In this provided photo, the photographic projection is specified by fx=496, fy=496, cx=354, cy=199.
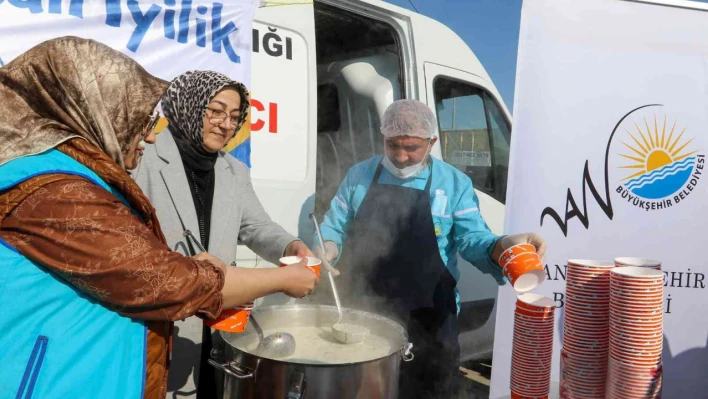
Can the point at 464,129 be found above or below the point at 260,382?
above

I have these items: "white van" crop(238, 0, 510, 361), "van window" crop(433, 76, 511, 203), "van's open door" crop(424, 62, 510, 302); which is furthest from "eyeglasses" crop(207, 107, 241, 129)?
"van window" crop(433, 76, 511, 203)

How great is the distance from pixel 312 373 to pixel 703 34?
230 cm

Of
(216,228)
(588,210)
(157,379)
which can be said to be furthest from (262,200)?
(588,210)

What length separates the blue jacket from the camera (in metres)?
→ 2.49

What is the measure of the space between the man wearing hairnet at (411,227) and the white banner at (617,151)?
340mm

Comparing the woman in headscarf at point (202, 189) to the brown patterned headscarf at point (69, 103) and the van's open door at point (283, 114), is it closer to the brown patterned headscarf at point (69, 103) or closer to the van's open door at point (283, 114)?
the van's open door at point (283, 114)

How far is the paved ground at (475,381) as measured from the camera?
356 centimetres

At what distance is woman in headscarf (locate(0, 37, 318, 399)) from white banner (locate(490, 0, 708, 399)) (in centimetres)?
167

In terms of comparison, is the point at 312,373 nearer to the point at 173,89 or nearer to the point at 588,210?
the point at 173,89

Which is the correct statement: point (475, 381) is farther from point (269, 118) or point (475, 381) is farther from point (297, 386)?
point (297, 386)

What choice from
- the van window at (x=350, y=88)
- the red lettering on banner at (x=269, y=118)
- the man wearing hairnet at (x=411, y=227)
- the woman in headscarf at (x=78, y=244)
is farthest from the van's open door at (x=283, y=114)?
the woman in headscarf at (x=78, y=244)

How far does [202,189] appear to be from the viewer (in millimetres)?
1966

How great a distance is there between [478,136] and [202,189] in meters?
2.33

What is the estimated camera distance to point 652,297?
126 cm
